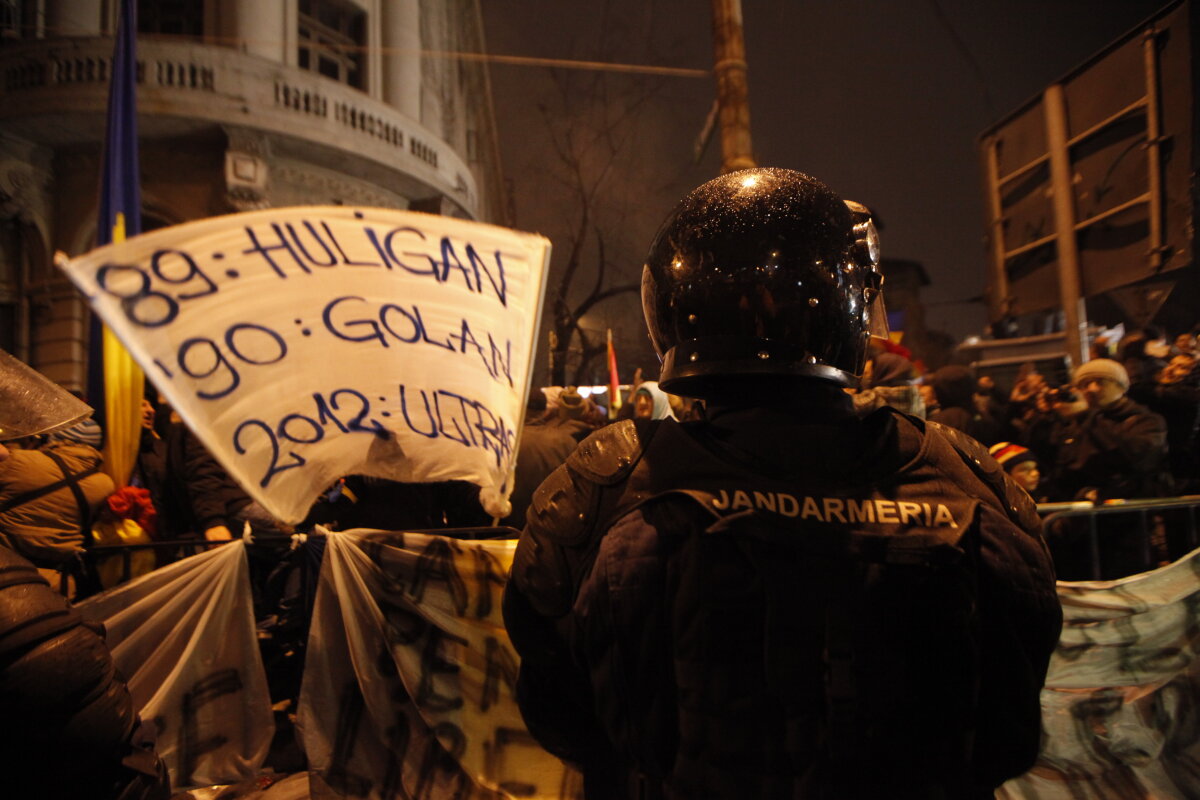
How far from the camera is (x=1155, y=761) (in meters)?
3.26

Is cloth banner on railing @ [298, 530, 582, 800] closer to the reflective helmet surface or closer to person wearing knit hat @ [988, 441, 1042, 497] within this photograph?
the reflective helmet surface

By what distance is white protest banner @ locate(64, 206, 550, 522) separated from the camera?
222cm

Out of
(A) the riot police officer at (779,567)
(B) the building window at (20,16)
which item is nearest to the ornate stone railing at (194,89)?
(B) the building window at (20,16)

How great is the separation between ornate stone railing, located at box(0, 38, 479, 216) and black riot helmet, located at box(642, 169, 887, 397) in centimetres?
1504

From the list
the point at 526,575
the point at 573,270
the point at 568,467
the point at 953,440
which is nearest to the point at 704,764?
the point at 526,575

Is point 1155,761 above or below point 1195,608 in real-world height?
below

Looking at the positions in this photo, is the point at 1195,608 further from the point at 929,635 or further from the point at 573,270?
the point at 573,270

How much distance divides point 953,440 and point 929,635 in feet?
1.31

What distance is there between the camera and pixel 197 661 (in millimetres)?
3037

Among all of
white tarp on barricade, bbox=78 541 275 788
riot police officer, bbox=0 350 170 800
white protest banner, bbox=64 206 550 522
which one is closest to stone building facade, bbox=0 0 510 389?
white protest banner, bbox=64 206 550 522

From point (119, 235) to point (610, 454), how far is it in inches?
218

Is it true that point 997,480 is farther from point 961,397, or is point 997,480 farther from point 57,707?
→ point 961,397

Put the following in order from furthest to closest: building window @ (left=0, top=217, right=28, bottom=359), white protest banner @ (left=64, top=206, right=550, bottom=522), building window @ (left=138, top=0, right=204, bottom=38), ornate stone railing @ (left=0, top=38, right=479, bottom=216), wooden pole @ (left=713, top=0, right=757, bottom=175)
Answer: building window @ (left=138, top=0, right=204, bottom=38)
ornate stone railing @ (left=0, top=38, right=479, bottom=216)
building window @ (left=0, top=217, right=28, bottom=359)
wooden pole @ (left=713, top=0, right=757, bottom=175)
white protest banner @ (left=64, top=206, right=550, bottom=522)

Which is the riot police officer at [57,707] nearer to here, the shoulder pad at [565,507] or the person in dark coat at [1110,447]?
the shoulder pad at [565,507]
